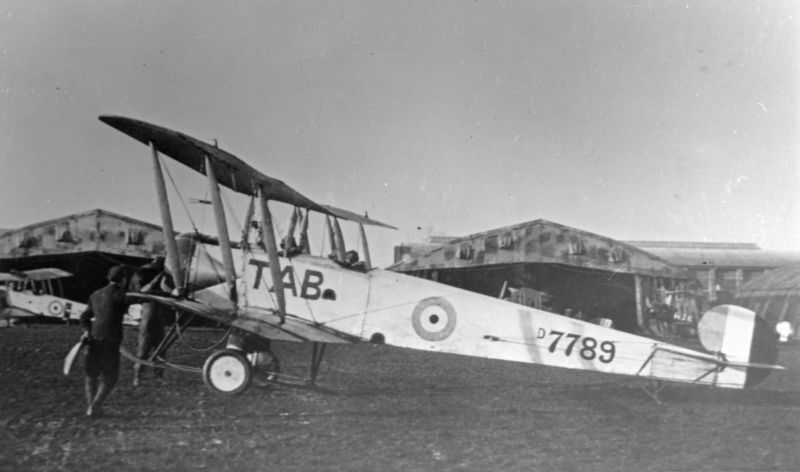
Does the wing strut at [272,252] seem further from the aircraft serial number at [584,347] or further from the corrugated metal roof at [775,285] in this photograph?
the corrugated metal roof at [775,285]

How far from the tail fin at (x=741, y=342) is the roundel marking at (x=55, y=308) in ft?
54.5

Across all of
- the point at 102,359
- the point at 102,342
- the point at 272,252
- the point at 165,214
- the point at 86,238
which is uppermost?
the point at 86,238

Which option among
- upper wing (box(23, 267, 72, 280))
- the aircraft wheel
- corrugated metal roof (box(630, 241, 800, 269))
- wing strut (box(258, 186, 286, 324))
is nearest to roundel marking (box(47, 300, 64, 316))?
Answer: upper wing (box(23, 267, 72, 280))

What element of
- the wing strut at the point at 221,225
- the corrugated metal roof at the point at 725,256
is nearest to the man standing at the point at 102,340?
the wing strut at the point at 221,225

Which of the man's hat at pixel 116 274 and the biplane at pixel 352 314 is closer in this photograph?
the man's hat at pixel 116 274

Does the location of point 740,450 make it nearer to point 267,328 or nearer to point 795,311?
point 267,328

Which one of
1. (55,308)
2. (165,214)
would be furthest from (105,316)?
(55,308)

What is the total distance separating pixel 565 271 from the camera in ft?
71.5

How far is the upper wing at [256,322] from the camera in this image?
6.50 m

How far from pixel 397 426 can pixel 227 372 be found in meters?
2.01

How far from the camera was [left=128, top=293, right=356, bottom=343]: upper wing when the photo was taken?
21.3 feet

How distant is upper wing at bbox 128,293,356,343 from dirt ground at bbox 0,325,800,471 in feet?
2.28

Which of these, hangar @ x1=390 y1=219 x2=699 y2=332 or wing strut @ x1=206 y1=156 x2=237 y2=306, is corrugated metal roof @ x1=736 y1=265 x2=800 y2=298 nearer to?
hangar @ x1=390 y1=219 x2=699 y2=332

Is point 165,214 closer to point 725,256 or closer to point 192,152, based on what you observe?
point 192,152
